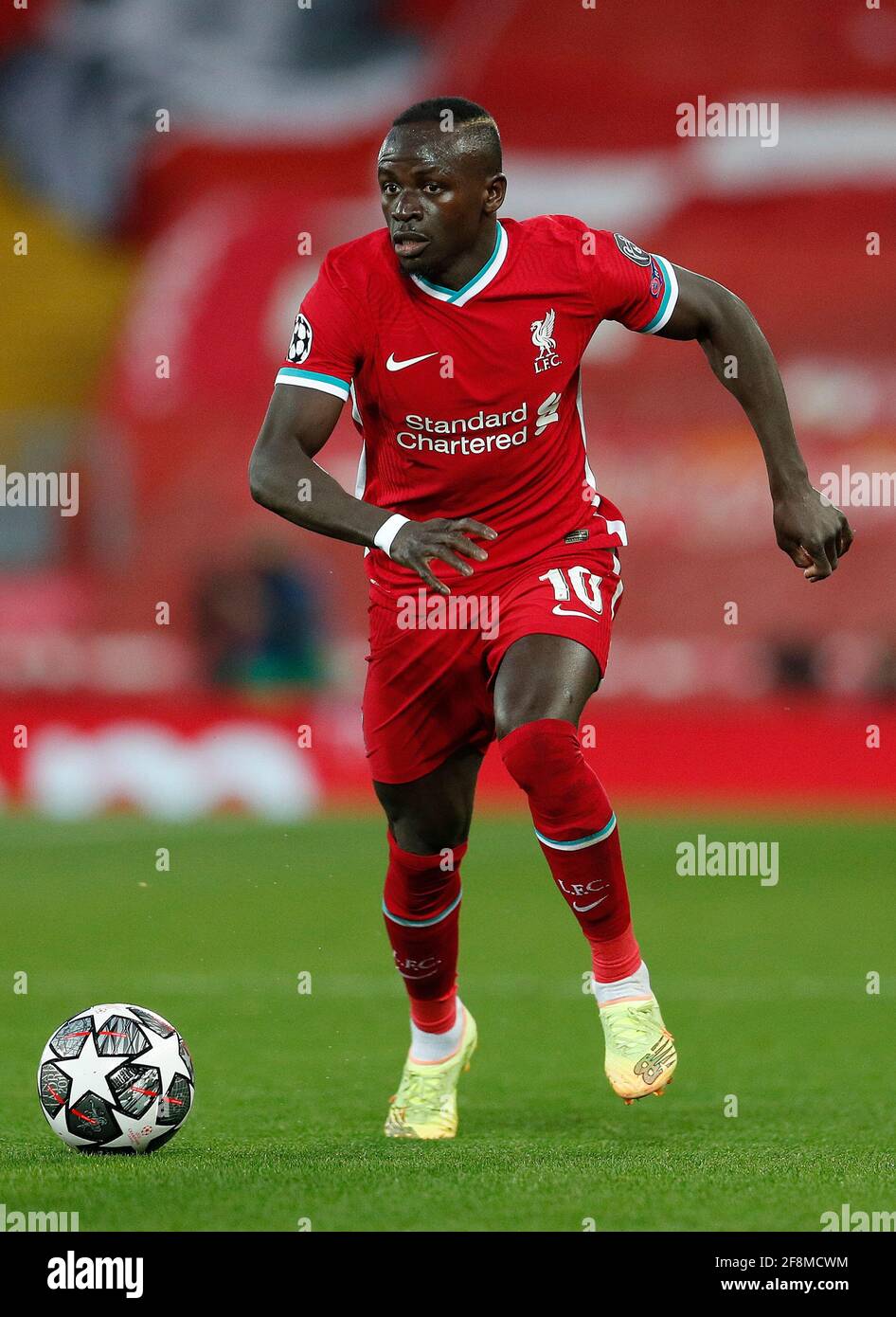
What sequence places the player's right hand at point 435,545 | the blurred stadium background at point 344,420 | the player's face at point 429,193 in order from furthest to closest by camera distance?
the blurred stadium background at point 344,420
the player's face at point 429,193
the player's right hand at point 435,545

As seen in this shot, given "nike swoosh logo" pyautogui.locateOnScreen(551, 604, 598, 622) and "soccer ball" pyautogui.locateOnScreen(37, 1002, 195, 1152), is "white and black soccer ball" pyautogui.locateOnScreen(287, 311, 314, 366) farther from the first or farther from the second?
"soccer ball" pyautogui.locateOnScreen(37, 1002, 195, 1152)

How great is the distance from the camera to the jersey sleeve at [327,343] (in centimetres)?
507

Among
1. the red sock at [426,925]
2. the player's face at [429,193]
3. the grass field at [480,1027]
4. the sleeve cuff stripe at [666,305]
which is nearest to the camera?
the grass field at [480,1027]

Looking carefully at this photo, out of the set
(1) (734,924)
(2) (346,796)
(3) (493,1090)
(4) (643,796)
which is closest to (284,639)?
(2) (346,796)

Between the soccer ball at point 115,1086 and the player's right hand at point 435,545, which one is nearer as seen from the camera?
the player's right hand at point 435,545

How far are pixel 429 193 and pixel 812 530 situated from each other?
133 centimetres

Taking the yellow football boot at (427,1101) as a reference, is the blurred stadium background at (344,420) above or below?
above

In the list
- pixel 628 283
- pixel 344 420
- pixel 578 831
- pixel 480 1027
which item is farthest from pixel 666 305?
pixel 344 420

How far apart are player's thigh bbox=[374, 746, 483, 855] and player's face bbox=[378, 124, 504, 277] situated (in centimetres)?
134

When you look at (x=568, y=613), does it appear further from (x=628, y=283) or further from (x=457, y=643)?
(x=628, y=283)

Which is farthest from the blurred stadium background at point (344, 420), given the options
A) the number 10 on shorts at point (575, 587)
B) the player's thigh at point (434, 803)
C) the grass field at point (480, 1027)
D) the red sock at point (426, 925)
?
the number 10 on shorts at point (575, 587)

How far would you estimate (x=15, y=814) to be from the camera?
14781 mm

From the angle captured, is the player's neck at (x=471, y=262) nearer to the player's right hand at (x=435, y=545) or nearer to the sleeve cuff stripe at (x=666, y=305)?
the sleeve cuff stripe at (x=666, y=305)

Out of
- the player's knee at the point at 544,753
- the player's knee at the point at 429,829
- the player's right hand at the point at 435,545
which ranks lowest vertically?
the player's knee at the point at 429,829
